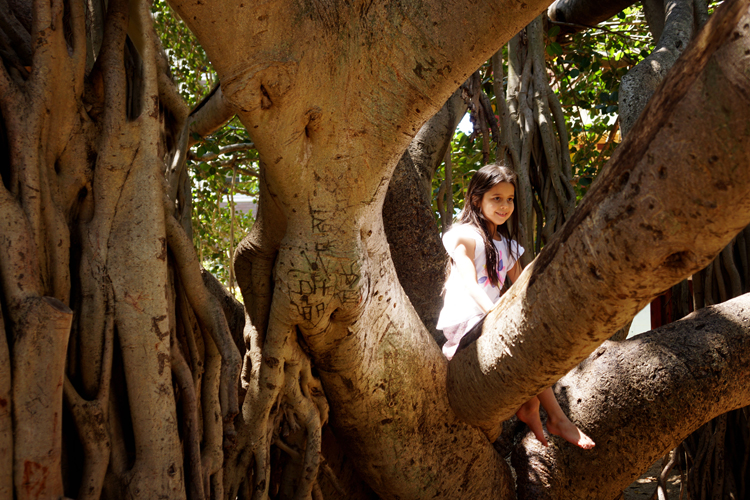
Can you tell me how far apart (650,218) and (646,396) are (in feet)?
3.64

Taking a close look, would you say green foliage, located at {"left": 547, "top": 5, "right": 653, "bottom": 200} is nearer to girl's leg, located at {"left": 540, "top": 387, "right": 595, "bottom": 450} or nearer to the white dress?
the white dress

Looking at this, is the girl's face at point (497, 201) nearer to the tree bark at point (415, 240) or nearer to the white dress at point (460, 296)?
the white dress at point (460, 296)

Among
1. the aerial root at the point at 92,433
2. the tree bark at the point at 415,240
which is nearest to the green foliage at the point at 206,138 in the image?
the tree bark at the point at 415,240

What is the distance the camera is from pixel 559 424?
7.28 feet

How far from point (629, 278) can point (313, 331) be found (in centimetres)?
93

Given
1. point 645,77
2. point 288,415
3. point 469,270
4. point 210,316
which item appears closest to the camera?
point 210,316

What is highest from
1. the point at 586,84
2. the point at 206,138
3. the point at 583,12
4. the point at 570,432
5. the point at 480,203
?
the point at 586,84

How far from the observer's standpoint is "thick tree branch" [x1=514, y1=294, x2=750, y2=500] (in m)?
2.10

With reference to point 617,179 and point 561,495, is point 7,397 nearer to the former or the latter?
point 617,179

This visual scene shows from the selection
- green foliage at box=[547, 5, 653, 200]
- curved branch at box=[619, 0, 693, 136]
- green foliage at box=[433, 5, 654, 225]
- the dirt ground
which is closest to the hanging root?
curved branch at box=[619, 0, 693, 136]

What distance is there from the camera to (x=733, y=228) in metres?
1.19

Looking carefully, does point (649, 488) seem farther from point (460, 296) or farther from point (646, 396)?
point (460, 296)

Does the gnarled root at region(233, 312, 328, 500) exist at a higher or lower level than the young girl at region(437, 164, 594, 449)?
lower

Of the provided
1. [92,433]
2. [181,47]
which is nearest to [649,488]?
[92,433]
